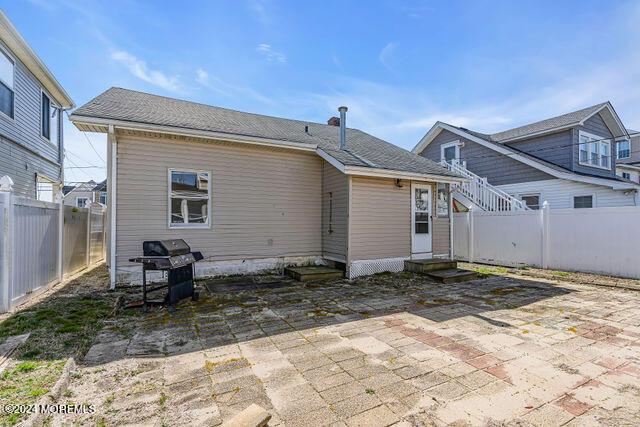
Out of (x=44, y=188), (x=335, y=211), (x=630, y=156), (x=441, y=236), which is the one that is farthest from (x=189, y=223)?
(x=630, y=156)

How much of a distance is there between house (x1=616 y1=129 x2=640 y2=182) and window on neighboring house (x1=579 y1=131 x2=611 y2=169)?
6.55 metres

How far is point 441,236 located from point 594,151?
10.5 metres

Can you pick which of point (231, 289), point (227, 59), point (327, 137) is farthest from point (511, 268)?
point (227, 59)

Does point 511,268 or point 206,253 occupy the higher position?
point 206,253

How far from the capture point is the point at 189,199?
7.38 meters

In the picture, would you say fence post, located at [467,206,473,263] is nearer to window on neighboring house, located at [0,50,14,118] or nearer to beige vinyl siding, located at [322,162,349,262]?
beige vinyl siding, located at [322,162,349,262]

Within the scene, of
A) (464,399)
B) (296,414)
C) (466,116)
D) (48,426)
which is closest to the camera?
(48,426)

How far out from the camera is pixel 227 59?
29.4 feet

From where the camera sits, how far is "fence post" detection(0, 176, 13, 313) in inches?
183

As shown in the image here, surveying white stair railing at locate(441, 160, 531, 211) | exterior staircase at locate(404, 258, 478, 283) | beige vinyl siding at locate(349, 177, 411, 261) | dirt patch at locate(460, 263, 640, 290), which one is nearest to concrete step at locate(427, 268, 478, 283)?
exterior staircase at locate(404, 258, 478, 283)

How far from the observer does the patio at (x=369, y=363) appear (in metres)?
2.45

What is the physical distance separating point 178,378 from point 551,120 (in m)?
18.0

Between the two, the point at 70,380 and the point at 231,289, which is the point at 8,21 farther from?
the point at 70,380

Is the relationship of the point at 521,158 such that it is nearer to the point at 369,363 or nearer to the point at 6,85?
the point at 369,363
